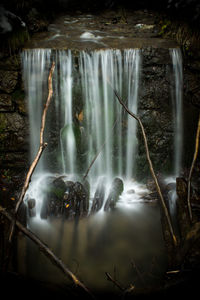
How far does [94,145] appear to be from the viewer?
6070mm

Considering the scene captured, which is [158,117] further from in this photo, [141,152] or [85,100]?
[85,100]

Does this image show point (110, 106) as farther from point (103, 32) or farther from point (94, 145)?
point (103, 32)

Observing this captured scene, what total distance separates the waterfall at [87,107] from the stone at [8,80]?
0.27 m

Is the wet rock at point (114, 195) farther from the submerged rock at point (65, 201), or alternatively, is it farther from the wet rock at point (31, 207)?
the wet rock at point (31, 207)

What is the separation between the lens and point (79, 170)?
246 inches

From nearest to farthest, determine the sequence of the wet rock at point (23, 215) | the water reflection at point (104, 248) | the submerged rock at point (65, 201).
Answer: the water reflection at point (104, 248) → the wet rock at point (23, 215) → the submerged rock at point (65, 201)

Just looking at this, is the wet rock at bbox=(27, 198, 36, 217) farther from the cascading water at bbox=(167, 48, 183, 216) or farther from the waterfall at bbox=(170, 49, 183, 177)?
the waterfall at bbox=(170, 49, 183, 177)

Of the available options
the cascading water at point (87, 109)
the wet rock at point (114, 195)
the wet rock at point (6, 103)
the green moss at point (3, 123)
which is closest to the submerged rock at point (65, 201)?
the wet rock at point (114, 195)

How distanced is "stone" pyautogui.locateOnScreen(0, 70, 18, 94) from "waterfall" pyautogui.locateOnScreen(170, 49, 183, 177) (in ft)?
13.1

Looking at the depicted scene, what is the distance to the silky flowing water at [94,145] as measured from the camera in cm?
391

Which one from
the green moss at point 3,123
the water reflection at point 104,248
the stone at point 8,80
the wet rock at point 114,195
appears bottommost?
the water reflection at point 104,248

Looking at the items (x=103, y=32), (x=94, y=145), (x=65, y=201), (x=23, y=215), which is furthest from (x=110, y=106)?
(x=23, y=215)

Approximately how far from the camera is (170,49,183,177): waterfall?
561 cm

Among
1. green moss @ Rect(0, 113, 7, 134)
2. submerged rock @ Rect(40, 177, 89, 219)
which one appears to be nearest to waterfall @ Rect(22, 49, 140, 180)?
green moss @ Rect(0, 113, 7, 134)
